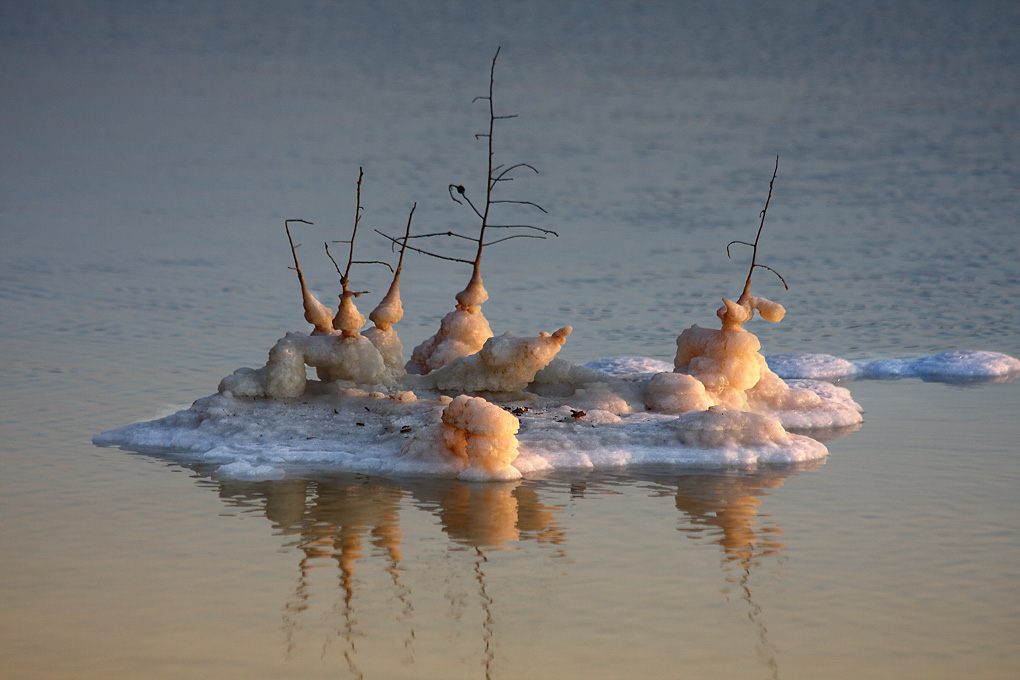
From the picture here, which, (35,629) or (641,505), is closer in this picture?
(35,629)

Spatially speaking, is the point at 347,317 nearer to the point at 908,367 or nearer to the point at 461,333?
the point at 461,333

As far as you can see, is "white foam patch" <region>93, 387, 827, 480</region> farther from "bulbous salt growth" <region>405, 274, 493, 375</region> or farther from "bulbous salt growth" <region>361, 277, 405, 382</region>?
"bulbous salt growth" <region>405, 274, 493, 375</region>

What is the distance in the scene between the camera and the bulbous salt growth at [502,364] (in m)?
7.75

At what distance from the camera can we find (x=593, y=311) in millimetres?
12484

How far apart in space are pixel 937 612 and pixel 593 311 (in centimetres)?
787

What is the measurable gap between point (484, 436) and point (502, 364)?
4.07 ft

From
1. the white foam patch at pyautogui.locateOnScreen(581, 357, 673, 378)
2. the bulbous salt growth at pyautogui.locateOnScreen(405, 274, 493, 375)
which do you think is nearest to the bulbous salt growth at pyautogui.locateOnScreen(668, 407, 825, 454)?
the bulbous salt growth at pyautogui.locateOnScreen(405, 274, 493, 375)

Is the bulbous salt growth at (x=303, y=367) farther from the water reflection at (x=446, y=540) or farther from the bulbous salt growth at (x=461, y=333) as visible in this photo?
the water reflection at (x=446, y=540)

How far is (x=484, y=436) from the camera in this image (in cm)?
662

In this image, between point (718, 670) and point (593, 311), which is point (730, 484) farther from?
point (593, 311)

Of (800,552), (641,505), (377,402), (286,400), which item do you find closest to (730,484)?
(641,505)

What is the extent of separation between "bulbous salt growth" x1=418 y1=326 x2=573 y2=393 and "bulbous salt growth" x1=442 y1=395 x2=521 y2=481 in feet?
3.46

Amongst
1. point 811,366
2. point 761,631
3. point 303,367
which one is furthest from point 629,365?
point 761,631

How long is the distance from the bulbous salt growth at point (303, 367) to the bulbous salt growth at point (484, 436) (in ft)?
4.07
